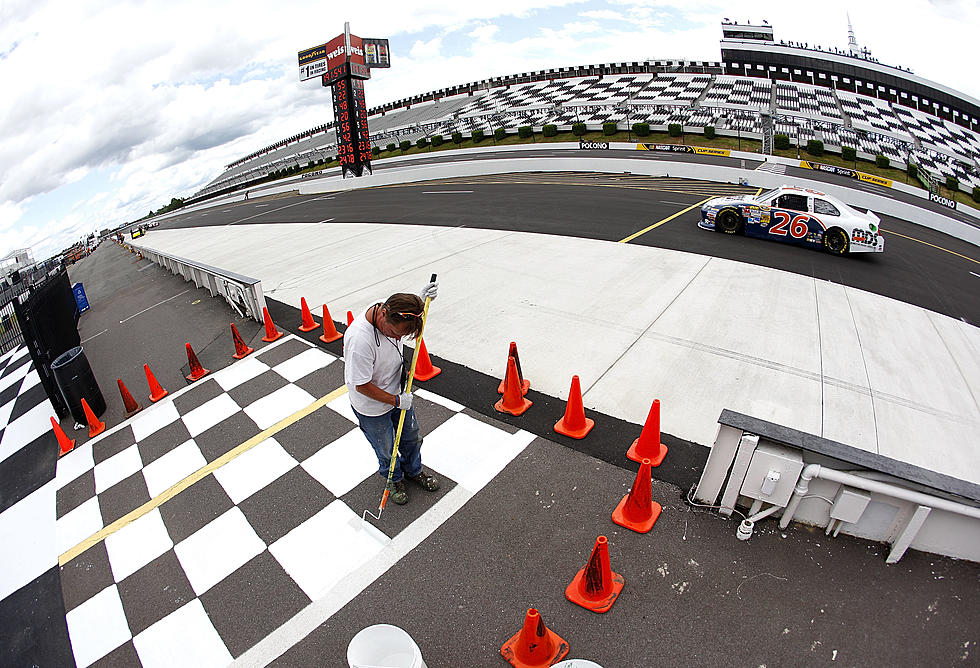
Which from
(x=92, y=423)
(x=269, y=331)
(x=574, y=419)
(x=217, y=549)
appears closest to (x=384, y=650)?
(x=217, y=549)

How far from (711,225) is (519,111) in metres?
42.7

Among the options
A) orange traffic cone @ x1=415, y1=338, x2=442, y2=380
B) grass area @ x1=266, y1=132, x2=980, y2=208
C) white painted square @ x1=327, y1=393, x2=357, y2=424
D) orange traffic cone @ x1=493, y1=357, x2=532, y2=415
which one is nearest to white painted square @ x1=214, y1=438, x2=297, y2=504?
white painted square @ x1=327, y1=393, x2=357, y2=424

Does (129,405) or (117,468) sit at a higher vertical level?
(129,405)

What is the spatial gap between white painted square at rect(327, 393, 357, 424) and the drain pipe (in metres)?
4.16

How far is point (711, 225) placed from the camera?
12406 mm

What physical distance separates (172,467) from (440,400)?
288 cm

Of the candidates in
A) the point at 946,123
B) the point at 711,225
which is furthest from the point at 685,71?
the point at 711,225

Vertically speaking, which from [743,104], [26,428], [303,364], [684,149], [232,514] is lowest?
[26,428]

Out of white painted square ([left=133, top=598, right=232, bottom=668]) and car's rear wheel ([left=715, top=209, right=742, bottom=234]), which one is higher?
car's rear wheel ([left=715, top=209, right=742, bottom=234])

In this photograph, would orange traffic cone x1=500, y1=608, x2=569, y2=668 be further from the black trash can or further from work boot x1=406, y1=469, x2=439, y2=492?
the black trash can

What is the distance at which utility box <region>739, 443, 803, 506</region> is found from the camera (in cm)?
317

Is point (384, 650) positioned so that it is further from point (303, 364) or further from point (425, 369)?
point (303, 364)

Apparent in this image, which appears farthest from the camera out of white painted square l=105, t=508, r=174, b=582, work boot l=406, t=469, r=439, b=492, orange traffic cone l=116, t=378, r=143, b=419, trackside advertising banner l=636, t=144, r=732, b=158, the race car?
trackside advertising banner l=636, t=144, r=732, b=158

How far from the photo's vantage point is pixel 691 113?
39.7 meters
